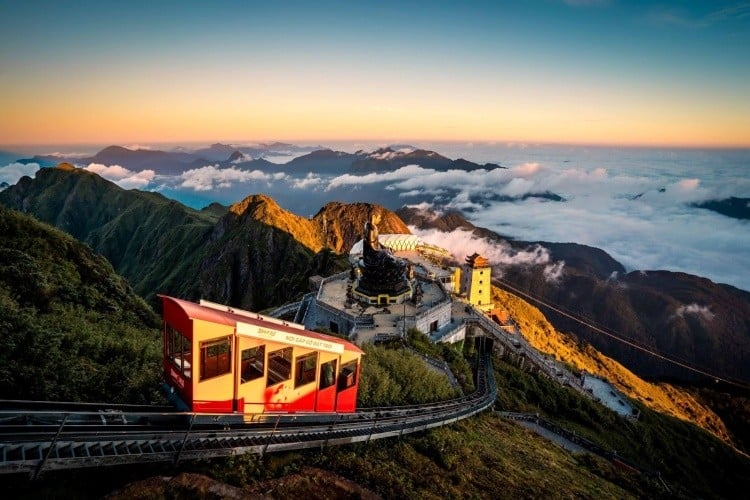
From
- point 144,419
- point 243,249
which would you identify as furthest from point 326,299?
point 243,249

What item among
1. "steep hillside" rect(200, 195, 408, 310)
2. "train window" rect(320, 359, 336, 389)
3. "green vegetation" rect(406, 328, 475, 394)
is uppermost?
"train window" rect(320, 359, 336, 389)

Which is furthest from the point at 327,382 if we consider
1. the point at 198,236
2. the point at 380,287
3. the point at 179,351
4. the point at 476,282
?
the point at 198,236

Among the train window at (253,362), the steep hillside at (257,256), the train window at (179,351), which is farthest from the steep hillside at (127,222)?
the train window at (253,362)

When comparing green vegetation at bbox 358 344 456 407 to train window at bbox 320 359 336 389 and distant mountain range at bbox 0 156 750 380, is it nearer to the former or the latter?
train window at bbox 320 359 336 389

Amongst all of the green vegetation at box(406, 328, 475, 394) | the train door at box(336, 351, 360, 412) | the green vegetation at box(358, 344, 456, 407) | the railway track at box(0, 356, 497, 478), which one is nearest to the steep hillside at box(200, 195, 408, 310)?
the green vegetation at box(406, 328, 475, 394)

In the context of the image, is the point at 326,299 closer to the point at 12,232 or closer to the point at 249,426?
the point at 12,232
